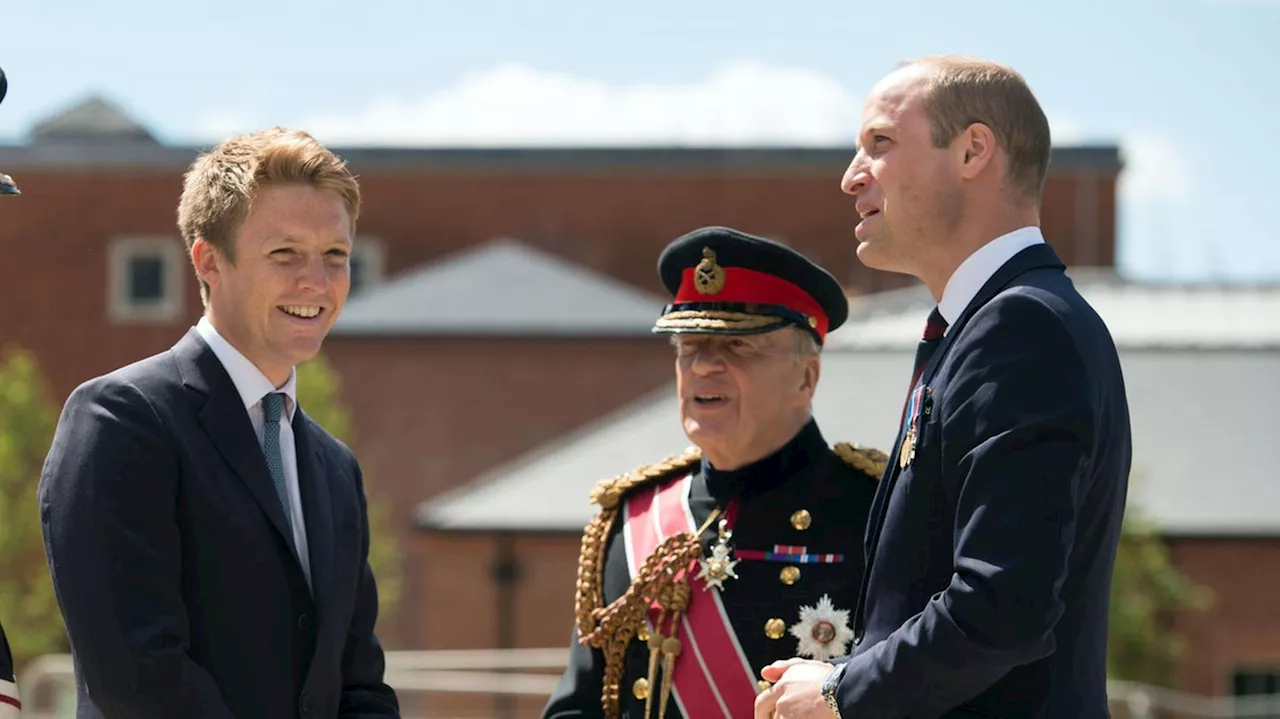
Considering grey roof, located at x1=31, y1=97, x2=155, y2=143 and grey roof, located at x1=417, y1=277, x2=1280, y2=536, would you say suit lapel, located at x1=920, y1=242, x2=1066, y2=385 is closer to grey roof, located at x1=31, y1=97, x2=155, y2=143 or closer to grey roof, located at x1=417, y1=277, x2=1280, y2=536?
grey roof, located at x1=417, y1=277, x2=1280, y2=536

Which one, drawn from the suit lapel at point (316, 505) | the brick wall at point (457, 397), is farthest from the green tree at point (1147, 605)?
the suit lapel at point (316, 505)

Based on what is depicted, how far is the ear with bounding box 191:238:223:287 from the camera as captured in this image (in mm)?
3586

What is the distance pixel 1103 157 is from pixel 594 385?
11660 mm

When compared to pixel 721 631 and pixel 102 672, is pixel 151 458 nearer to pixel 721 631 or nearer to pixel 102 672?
pixel 102 672

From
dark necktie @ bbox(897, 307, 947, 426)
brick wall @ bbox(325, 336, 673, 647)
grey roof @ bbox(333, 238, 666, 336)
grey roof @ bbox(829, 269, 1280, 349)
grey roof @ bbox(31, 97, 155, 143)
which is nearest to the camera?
dark necktie @ bbox(897, 307, 947, 426)

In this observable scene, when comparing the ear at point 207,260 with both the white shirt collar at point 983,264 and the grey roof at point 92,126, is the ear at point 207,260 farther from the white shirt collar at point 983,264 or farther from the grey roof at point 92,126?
the grey roof at point 92,126

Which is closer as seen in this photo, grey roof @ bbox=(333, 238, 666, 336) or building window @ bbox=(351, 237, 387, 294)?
grey roof @ bbox=(333, 238, 666, 336)

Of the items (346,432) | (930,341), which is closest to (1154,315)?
(346,432)

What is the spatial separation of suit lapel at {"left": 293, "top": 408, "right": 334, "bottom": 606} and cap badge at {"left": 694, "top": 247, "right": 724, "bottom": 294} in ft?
3.32

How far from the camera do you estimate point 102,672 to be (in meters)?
3.31

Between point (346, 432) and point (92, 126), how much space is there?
15.2 metres

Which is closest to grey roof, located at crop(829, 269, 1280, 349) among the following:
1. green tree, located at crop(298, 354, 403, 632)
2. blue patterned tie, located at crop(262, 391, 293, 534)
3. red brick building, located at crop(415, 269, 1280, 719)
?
red brick building, located at crop(415, 269, 1280, 719)

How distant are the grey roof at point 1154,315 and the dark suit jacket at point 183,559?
17.8 m

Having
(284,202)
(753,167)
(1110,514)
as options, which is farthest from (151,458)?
(753,167)
